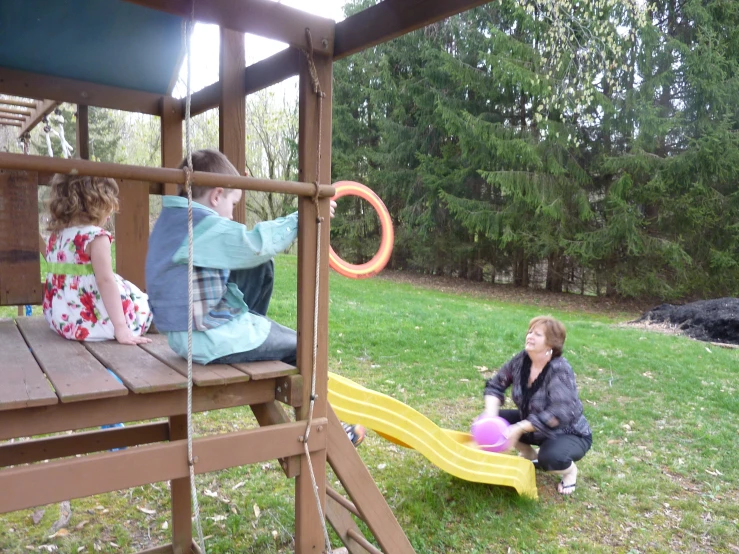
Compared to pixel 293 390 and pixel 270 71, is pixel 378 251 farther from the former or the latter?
pixel 293 390

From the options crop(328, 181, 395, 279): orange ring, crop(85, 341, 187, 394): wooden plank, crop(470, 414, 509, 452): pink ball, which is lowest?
crop(470, 414, 509, 452): pink ball

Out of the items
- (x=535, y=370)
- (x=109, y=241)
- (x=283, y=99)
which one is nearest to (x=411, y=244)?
(x=283, y=99)

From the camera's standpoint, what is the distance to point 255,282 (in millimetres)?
2584

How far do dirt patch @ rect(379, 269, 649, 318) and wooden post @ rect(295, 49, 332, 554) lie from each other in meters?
13.4

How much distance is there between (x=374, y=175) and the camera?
64.2ft

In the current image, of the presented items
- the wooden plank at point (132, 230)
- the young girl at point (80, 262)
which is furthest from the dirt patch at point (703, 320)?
the young girl at point (80, 262)

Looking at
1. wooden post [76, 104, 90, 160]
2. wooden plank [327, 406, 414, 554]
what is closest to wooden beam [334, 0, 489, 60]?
wooden plank [327, 406, 414, 554]

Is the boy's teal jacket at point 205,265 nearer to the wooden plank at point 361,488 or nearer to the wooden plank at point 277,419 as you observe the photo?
the wooden plank at point 277,419

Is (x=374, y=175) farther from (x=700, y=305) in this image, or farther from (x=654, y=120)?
(x=700, y=305)

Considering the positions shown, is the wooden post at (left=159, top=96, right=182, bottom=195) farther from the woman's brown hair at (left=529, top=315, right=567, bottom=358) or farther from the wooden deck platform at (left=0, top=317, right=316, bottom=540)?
the woman's brown hair at (left=529, top=315, right=567, bottom=358)

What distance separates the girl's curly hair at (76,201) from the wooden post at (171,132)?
577 millimetres

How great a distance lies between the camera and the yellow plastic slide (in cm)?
315

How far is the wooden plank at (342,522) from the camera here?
308 centimetres

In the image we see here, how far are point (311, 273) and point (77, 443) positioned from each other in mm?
1616
